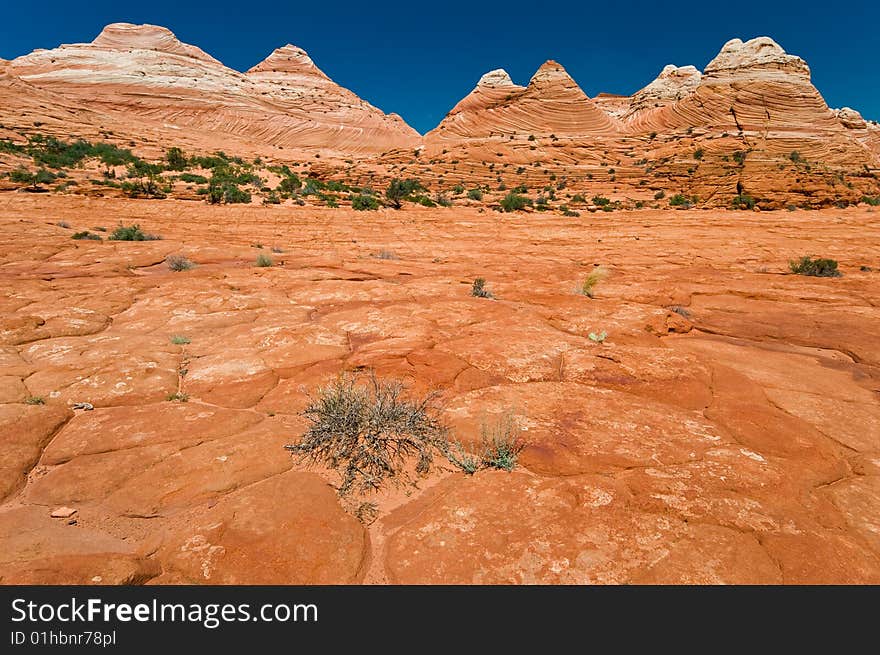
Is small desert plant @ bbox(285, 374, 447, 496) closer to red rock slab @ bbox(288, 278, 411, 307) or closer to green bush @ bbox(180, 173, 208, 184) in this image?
red rock slab @ bbox(288, 278, 411, 307)

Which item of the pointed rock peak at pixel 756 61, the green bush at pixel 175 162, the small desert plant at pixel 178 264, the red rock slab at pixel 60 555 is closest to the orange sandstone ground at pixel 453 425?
the red rock slab at pixel 60 555

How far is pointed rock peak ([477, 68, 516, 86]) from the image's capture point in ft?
144

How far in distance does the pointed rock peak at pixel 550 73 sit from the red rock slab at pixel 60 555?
48.0 meters

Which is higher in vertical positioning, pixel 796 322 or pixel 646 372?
pixel 796 322

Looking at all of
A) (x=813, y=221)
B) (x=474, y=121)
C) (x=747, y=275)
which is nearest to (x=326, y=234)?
(x=747, y=275)

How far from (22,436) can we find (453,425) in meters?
2.75

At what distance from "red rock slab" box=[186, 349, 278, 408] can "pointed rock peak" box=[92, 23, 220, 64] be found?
7185cm

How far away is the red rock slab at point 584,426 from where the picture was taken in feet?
8.02

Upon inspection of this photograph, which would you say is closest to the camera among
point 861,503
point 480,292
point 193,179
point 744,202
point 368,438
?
point 861,503

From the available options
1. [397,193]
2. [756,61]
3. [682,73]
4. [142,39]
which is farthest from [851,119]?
[142,39]

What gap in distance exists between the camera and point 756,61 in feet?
118

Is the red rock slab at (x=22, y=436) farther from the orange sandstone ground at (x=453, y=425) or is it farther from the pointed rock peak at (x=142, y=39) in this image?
the pointed rock peak at (x=142, y=39)

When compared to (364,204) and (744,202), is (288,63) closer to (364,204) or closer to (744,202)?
(364,204)

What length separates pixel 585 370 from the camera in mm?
3713
